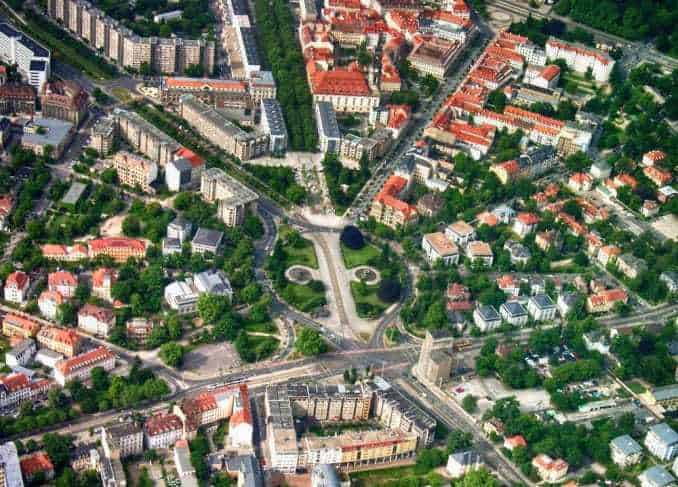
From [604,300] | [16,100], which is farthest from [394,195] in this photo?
[16,100]

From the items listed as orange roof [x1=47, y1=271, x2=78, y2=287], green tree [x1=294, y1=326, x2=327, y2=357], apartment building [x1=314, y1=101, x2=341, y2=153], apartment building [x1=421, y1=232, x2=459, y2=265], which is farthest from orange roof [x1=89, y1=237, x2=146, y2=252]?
apartment building [x1=421, y1=232, x2=459, y2=265]

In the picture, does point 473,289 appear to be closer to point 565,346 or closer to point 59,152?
point 565,346

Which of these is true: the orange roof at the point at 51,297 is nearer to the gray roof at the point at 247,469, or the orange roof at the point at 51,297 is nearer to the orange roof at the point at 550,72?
the gray roof at the point at 247,469

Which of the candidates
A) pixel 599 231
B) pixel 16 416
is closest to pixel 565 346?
pixel 599 231

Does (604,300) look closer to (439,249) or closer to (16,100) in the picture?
(439,249)

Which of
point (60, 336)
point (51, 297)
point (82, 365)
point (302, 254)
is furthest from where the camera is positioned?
point (302, 254)

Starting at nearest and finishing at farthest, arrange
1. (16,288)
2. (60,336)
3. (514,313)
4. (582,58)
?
(60,336) < (16,288) < (514,313) < (582,58)

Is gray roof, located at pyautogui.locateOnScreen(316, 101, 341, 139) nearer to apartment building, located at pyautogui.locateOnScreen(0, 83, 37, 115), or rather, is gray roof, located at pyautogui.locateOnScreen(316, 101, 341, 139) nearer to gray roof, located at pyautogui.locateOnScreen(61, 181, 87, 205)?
gray roof, located at pyautogui.locateOnScreen(61, 181, 87, 205)
